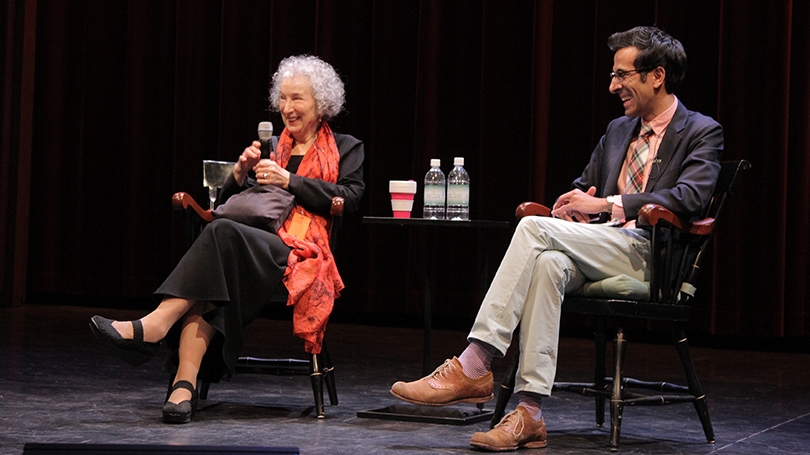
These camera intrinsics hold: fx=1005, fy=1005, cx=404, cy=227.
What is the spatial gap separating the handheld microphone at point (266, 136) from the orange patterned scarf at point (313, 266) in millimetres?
135

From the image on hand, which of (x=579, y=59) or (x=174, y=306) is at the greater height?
(x=579, y=59)

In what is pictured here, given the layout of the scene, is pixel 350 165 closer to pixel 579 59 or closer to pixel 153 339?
pixel 153 339

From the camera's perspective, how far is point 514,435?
243 centimetres

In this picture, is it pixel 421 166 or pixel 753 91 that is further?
pixel 421 166

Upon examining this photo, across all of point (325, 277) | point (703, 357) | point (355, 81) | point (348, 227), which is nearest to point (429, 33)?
point (355, 81)

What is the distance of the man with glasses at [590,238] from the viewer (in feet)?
8.20

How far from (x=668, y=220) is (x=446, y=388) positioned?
71cm

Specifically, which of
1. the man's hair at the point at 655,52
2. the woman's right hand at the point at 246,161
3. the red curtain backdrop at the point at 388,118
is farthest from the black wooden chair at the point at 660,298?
the red curtain backdrop at the point at 388,118

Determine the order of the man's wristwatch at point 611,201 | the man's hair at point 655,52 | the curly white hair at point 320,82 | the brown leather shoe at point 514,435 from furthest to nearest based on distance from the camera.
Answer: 1. the curly white hair at point 320,82
2. the man's hair at point 655,52
3. the man's wristwatch at point 611,201
4. the brown leather shoe at point 514,435

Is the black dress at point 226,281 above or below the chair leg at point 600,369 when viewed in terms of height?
above

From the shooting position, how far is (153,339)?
272cm

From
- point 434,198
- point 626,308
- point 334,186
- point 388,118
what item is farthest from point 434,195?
point 388,118

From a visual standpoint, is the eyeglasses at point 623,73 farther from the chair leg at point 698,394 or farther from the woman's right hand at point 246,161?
the woman's right hand at point 246,161

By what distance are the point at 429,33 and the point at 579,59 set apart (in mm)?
835
